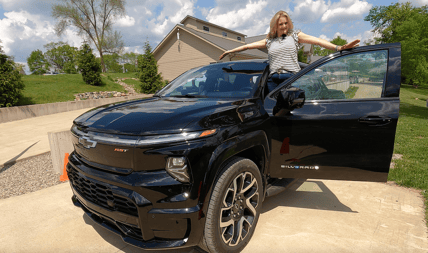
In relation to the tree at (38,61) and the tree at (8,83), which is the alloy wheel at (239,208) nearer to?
the tree at (8,83)

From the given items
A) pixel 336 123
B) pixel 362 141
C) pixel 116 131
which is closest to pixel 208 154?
pixel 116 131

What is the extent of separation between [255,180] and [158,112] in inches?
44.6

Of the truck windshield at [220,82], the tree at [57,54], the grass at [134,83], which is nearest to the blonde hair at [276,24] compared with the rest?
the truck windshield at [220,82]

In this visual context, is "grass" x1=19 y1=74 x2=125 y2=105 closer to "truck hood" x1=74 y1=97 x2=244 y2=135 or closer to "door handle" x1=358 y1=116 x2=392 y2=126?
"truck hood" x1=74 y1=97 x2=244 y2=135

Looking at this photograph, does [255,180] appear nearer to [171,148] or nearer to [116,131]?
[171,148]

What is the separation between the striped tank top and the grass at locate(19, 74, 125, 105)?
41.5ft

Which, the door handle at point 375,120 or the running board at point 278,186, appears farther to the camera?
the running board at point 278,186

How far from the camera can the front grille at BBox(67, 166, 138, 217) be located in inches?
72.9

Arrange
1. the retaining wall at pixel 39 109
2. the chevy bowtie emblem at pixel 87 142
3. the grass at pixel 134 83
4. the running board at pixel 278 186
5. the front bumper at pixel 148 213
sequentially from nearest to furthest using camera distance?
the front bumper at pixel 148 213 < the chevy bowtie emblem at pixel 87 142 < the running board at pixel 278 186 < the retaining wall at pixel 39 109 < the grass at pixel 134 83

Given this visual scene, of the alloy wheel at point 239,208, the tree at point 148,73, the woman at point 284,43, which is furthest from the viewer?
the tree at point 148,73

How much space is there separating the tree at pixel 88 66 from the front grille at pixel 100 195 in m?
16.4

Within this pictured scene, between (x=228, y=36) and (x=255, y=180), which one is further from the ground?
(x=228, y=36)

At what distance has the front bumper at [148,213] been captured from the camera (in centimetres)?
177

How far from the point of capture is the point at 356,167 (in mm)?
2520
